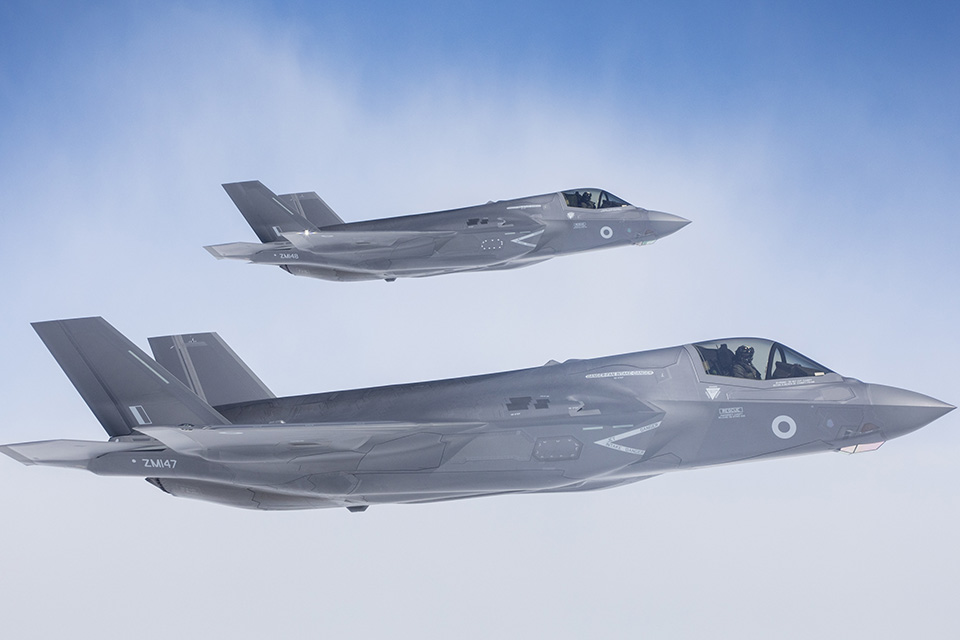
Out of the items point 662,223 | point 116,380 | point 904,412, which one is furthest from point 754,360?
point 662,223

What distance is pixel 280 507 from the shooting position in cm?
1102

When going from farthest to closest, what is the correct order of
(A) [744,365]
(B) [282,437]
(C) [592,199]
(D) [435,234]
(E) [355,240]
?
(C) [592,199] → (D) [435,234] → (E) [355,240] → (A) [744,365] → (B) [282,437]

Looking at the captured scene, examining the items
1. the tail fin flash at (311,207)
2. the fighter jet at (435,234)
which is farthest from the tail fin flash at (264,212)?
the tail fin flash at (311,207)

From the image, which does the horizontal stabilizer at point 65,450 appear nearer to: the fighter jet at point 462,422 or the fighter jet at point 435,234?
the fighter jet at point 462,422

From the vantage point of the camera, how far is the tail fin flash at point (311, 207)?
22719 millimetres

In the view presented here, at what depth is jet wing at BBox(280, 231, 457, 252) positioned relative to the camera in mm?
19781

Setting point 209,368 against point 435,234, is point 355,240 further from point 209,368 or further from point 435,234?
point 209,368

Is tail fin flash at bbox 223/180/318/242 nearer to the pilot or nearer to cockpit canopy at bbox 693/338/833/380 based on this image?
cockpit canopy at bbox 693/338/833/380

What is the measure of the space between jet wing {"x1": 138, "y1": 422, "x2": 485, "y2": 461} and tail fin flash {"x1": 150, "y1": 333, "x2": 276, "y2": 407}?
1851 mm

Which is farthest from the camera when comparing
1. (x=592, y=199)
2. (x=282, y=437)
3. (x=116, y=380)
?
(x=592, y=199)

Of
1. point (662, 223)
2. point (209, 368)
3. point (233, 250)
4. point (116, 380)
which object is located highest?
point (662, 223)

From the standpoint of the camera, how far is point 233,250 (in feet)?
65.9

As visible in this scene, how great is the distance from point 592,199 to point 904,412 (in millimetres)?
11630

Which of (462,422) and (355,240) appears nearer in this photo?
(462,422)
